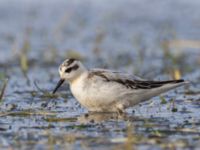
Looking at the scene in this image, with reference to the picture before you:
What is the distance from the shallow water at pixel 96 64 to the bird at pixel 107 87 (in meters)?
0.22

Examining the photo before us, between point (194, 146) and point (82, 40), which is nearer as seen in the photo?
point (194, 146)

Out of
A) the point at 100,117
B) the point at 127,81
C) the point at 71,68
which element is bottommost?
the point at 100,117

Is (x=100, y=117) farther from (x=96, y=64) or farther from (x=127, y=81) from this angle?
(x=96, y=64)

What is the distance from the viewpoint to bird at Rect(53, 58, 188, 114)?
11.0 m

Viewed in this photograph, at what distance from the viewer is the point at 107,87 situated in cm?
1105

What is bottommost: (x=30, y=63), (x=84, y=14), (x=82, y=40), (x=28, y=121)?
(x=28, y=121)

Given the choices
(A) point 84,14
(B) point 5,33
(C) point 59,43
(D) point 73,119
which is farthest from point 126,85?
(A) point 84,14

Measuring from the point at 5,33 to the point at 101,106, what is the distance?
1044cm

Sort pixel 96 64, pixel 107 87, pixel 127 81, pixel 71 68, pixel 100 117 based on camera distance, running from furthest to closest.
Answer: pixel 96 64 < pixel 71 68 < pixel 127 81 < pixel 107 87 < pixel 100 117

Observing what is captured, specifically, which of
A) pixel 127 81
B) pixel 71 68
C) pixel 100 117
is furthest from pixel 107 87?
pixel 71 68

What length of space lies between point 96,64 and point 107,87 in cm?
571

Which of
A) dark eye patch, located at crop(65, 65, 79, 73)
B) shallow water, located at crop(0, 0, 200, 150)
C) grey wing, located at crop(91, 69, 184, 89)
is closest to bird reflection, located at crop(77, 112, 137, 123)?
shallow water, located at crop(0, 0, 200, 150)

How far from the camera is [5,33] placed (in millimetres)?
21031

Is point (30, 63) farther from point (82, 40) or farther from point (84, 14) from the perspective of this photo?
point (84, 14)
